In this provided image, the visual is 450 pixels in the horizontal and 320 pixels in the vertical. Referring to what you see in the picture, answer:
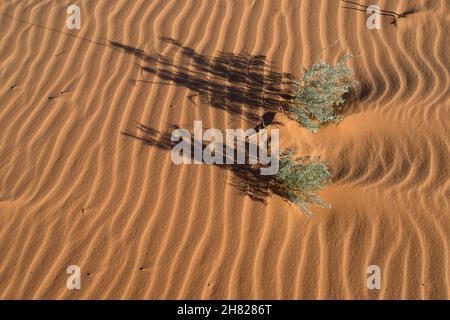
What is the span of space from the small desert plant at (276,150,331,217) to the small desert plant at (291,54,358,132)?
0.53 meters

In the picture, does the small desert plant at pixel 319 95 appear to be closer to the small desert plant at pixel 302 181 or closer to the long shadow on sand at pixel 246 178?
the small desert plant at pixel 302 181

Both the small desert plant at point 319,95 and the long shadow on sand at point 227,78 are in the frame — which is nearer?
the small desert plant at point 319,95

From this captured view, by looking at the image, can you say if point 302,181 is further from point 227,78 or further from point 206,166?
point 227,78

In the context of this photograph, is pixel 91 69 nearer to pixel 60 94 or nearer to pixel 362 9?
pixel 60 94

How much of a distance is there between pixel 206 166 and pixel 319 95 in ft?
4.16

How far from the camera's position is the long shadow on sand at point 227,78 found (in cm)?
441

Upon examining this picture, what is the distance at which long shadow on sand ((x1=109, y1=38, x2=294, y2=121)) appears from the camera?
4406 mm

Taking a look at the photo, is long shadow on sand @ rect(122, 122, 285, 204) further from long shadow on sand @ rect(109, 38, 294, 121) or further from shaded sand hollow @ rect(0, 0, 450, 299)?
long shadow on sand @ rect(109, 38, 294, 121)

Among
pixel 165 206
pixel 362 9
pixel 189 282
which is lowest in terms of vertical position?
pixel 189 282

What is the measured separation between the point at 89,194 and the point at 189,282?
3.92ft

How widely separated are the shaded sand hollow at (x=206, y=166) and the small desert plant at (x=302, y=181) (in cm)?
12

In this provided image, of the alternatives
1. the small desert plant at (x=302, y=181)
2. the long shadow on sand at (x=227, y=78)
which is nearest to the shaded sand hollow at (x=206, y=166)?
the long shadow on sand at (x=227, y=78)
